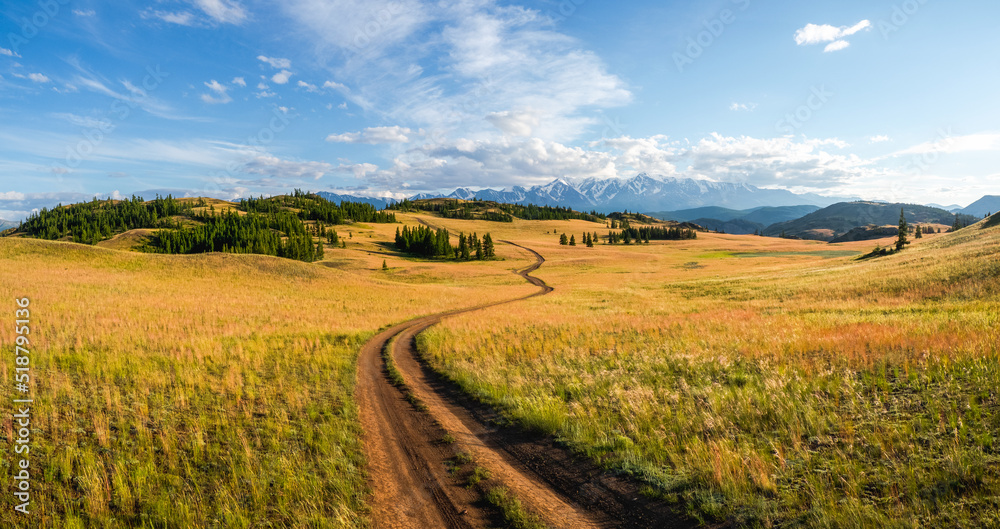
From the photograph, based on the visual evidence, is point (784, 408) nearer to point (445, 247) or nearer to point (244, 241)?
point (445, 247)

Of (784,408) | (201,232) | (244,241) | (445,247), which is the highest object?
(201,232)

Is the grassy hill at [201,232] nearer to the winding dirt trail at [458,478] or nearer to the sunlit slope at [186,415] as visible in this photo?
the sunlit slope at [186,415]

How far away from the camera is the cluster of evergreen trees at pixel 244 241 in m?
106

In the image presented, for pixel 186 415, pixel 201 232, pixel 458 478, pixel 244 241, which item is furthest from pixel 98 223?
pixel 458 478

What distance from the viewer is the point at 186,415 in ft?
29.4

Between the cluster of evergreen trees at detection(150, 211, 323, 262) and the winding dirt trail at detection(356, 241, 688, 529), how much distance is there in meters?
100

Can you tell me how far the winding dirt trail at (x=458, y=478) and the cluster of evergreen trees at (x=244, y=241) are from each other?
3941 inches

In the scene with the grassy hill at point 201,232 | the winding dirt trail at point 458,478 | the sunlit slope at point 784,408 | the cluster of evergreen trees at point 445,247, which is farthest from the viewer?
the grassy hill at point 201,232

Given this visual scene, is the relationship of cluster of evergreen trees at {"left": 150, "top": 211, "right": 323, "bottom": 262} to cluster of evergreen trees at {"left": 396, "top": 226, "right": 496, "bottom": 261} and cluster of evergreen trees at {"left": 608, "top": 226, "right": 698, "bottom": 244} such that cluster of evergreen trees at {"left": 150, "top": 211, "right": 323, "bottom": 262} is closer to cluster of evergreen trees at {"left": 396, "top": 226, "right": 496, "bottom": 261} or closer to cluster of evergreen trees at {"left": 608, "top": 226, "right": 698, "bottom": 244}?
cluster of evergreen trees at {"left": 396, "top": 226, "right": 496, "bottom": 261}

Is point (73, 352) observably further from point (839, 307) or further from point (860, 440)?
point (839, 307)

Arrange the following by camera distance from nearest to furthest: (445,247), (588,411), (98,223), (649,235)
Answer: (588,411)
(445,247)
(98,223)
(649,235)

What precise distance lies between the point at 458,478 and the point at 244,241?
135750mm

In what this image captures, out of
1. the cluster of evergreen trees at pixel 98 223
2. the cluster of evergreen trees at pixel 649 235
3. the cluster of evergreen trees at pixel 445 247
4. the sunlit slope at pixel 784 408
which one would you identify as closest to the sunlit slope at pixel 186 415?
the sunlit slope at pixel 784 408

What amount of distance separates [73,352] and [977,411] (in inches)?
885
